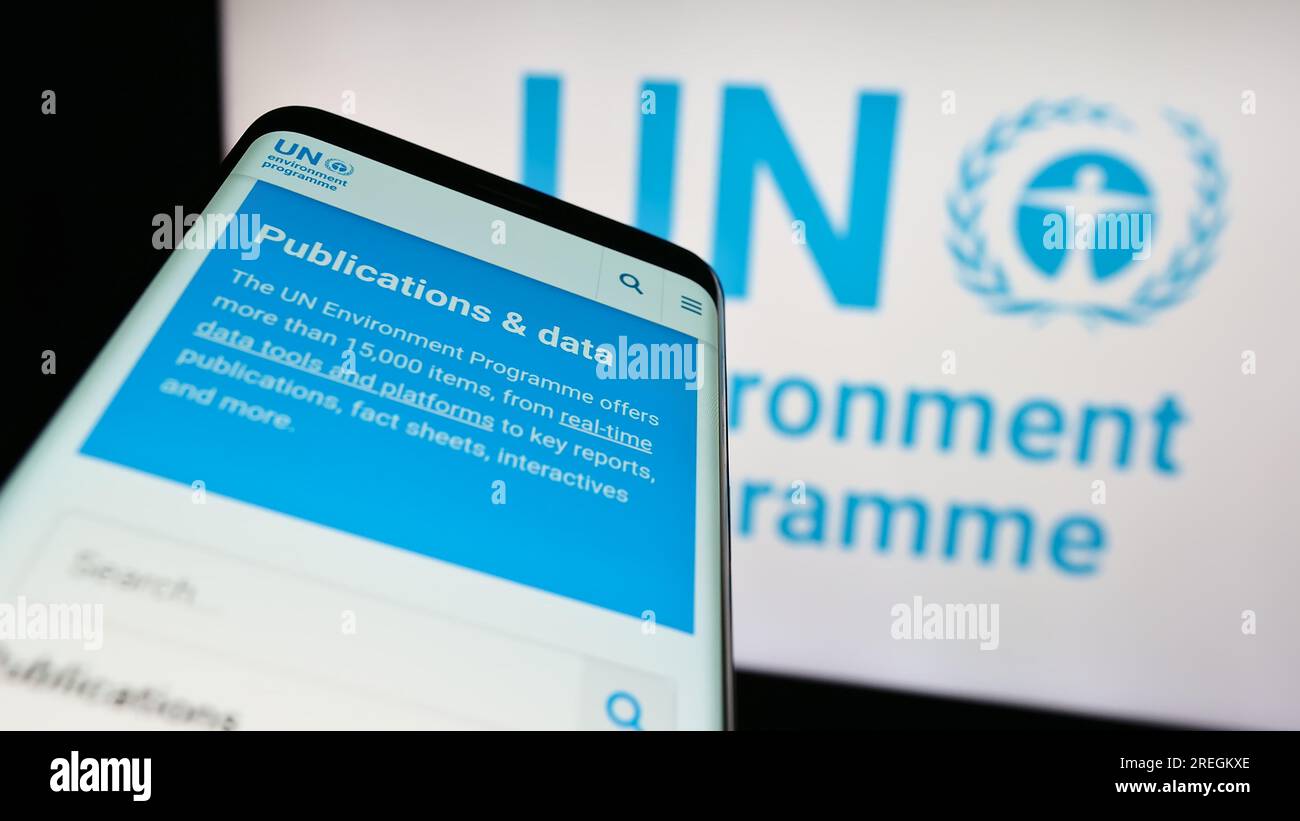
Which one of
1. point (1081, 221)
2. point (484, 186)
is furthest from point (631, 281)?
point (1081, 221)

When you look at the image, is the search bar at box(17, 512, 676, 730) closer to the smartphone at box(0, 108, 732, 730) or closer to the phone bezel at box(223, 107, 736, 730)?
the smartphone at box(0, 108, 732, 730)

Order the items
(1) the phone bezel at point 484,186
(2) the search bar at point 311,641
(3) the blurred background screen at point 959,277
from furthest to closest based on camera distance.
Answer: (3) the blurred background screen at point 959,277
(1) the phone bezel at point 484,186
(2) the search bar at point 311,641

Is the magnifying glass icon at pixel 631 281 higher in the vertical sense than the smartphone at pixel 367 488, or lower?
higher

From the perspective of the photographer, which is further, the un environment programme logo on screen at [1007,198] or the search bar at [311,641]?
the un environment programme logo on screen at [1007,198]

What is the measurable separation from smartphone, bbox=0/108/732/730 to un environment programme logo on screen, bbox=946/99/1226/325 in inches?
25.9

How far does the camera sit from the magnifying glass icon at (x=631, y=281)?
513 mm

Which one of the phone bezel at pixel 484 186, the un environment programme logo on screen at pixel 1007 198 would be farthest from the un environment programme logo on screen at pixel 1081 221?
the phone bezel at pixel 484 186

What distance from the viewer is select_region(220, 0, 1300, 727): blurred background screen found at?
985 mm

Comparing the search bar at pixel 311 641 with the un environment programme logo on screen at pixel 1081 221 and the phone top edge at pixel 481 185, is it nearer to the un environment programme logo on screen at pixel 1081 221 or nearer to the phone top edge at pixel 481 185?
the phone top edge at pixel 481 185

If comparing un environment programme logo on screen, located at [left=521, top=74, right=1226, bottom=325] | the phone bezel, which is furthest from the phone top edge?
un environment programme logo on screen, located at [left=521, top=74, right=1226, bottom=325]

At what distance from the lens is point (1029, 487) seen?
109 centimetres

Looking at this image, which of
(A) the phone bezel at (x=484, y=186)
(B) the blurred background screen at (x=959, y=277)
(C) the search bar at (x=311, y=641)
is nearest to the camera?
(C) the search bar at (x=311, y=641)

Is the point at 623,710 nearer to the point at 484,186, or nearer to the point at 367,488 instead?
the point at 367,488

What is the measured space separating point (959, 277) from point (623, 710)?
835 mm
